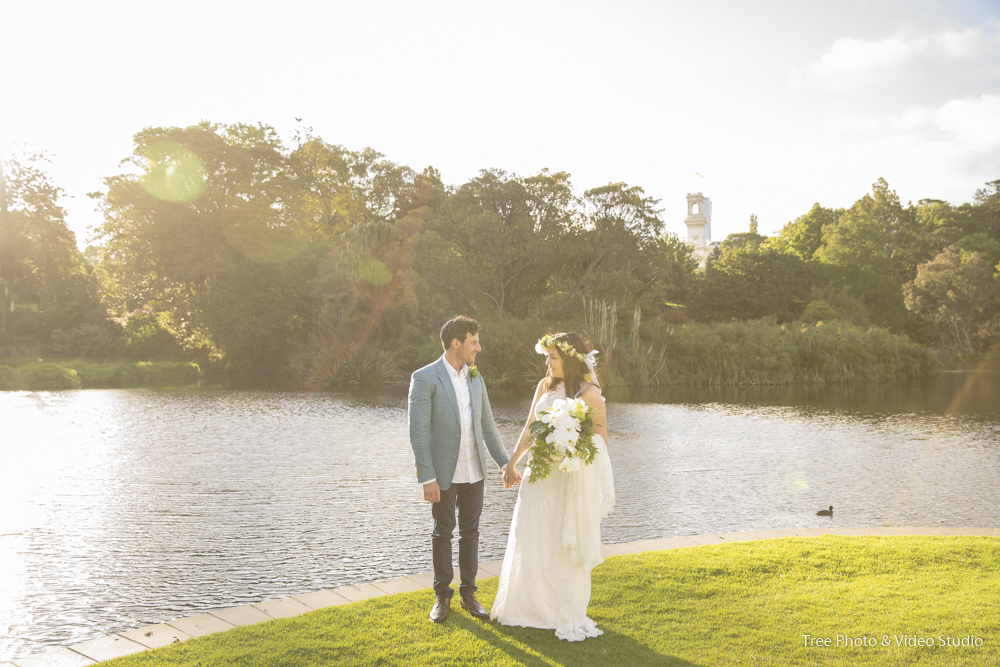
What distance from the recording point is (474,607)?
4.49 meters

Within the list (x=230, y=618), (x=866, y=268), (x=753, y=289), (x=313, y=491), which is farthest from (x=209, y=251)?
(x=866, y=268)

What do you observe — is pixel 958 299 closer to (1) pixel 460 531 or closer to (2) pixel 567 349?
(2) pixel 567 349

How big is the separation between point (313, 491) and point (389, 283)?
20593mm

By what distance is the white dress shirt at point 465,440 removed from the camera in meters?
4.50

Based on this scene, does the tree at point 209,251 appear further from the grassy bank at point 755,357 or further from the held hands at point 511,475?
the held hands at point 511,475

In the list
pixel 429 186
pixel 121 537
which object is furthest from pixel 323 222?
pixel 121 537

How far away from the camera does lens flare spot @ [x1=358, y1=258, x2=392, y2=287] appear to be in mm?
28625

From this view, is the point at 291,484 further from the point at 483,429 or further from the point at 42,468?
the point at 483,429

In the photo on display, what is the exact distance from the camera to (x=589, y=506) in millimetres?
4188

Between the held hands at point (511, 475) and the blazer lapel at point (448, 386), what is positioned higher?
the blazer lapel at point (448, 386)

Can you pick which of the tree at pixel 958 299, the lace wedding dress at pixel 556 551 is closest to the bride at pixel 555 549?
the lace wedding dress at pixel 556 551

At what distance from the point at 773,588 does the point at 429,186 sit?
137 ft

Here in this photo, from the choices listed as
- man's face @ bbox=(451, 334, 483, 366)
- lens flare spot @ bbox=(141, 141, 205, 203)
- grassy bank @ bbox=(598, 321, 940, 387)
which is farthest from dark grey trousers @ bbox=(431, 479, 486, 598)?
lens flare spot @ bbox=(141, 141, 205, 203)

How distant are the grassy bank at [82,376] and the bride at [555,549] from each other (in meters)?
27.2
